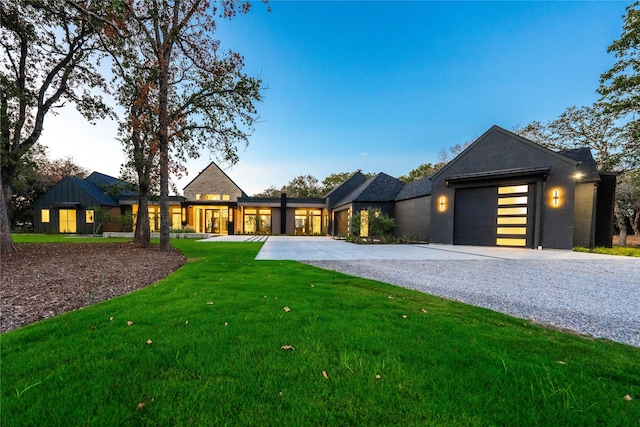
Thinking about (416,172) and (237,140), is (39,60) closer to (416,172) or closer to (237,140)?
(237,140)

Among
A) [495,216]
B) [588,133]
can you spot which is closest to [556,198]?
[495,216]

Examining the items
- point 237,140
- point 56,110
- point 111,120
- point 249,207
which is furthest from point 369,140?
point 56,110

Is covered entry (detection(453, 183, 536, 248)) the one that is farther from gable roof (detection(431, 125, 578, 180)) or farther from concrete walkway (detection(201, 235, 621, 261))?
gable roof (detection(431, 125, 578, 180))

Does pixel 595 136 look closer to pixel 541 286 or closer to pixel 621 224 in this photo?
pixel 621 224

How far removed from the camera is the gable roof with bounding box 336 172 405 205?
1902 cm

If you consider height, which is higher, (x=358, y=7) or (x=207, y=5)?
(x=358, y=7)

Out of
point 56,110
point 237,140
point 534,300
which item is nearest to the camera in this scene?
point 534,300

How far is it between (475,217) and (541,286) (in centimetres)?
1010

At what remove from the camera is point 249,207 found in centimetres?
2364

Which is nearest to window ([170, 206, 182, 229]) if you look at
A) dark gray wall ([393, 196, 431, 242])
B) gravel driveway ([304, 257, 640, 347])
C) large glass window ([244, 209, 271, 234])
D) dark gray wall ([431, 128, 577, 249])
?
large glass window ([244, 209, 271, 234])

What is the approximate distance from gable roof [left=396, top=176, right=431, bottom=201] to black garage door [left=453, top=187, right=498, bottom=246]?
214 cm

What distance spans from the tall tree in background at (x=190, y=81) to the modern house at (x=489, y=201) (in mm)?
4200

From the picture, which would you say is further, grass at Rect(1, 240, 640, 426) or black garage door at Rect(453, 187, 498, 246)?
black garage door at Rect(453, 187, 498, 246)

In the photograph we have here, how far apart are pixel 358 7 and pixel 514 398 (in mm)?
15592
